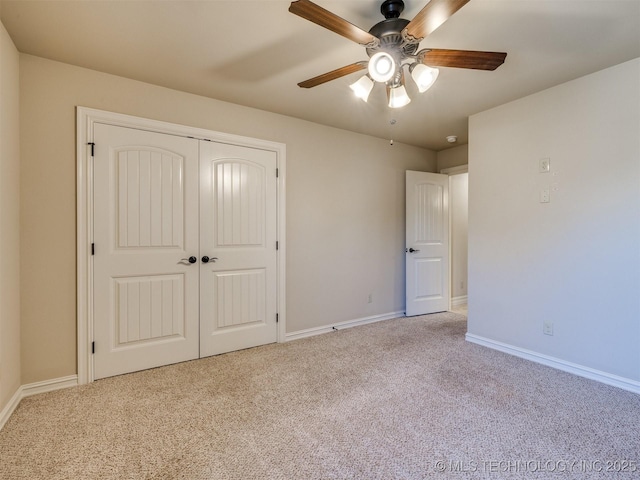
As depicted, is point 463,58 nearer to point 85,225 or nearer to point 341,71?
point 341,71

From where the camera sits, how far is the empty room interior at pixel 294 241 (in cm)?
174

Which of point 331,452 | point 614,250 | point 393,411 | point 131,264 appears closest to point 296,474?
point 331,452

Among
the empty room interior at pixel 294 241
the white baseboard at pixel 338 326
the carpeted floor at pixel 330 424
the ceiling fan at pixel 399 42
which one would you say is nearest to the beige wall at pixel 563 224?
the empty room interior at pixel 294 241

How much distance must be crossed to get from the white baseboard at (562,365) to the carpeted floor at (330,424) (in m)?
0.08

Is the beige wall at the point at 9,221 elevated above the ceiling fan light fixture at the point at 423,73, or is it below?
below

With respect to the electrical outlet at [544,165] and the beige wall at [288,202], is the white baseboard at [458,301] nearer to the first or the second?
the beige wall at [288,202]

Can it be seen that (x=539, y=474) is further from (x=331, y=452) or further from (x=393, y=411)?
(x=331, y=452)

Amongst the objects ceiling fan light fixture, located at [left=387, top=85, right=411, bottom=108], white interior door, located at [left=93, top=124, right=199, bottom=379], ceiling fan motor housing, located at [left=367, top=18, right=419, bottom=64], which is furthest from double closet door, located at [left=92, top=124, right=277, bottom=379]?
ceiling fan motor housing, located at [left=367, top=18, right=419, bottom=64]

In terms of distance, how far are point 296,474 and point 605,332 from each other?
8.40 ft

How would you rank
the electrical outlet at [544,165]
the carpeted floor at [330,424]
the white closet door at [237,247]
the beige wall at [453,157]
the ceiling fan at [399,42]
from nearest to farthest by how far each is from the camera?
the ceiling fan at [399,42]
the carpeted floor at [330,424]
the electrical outlet at [544,165]
the white closet door at [237,247]
the beige wall at [453,157]

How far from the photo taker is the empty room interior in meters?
1.74

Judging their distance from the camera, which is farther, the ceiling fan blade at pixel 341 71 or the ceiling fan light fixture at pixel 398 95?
the ceiling fan light fixture at pixel 398 95

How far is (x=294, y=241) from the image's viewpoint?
3477mm

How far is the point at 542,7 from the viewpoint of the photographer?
176 centimetres
